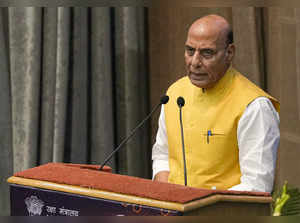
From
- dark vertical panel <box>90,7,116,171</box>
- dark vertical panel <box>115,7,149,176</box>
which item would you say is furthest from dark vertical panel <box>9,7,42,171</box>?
dark vertical panel <box>115,7,149,176</box>

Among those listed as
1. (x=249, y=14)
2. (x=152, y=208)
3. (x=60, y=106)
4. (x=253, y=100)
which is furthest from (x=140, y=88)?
(x=152, y=208)

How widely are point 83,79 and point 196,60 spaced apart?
144 centimetres

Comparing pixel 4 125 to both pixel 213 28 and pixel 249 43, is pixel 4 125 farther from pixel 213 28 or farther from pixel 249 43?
pixel 213 28

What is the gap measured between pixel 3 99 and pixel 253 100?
6.15 feet

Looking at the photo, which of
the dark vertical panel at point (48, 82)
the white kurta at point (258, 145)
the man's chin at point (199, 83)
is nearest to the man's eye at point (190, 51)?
the man's chin at point (199, 83)

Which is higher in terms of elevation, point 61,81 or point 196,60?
point 196,60

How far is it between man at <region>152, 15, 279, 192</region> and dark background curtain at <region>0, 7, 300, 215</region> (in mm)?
1065

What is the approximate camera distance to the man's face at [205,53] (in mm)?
2168

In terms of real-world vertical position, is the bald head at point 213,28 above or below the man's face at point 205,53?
above

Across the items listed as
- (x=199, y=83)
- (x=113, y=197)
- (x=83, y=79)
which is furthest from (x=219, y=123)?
(x=83, y=79)

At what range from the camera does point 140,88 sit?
354cm

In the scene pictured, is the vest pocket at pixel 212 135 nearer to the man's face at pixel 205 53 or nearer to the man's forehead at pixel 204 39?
the man's face at pixel 205 53

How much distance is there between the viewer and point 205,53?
2.19m

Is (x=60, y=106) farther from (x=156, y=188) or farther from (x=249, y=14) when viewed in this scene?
(x=156, y=188)
